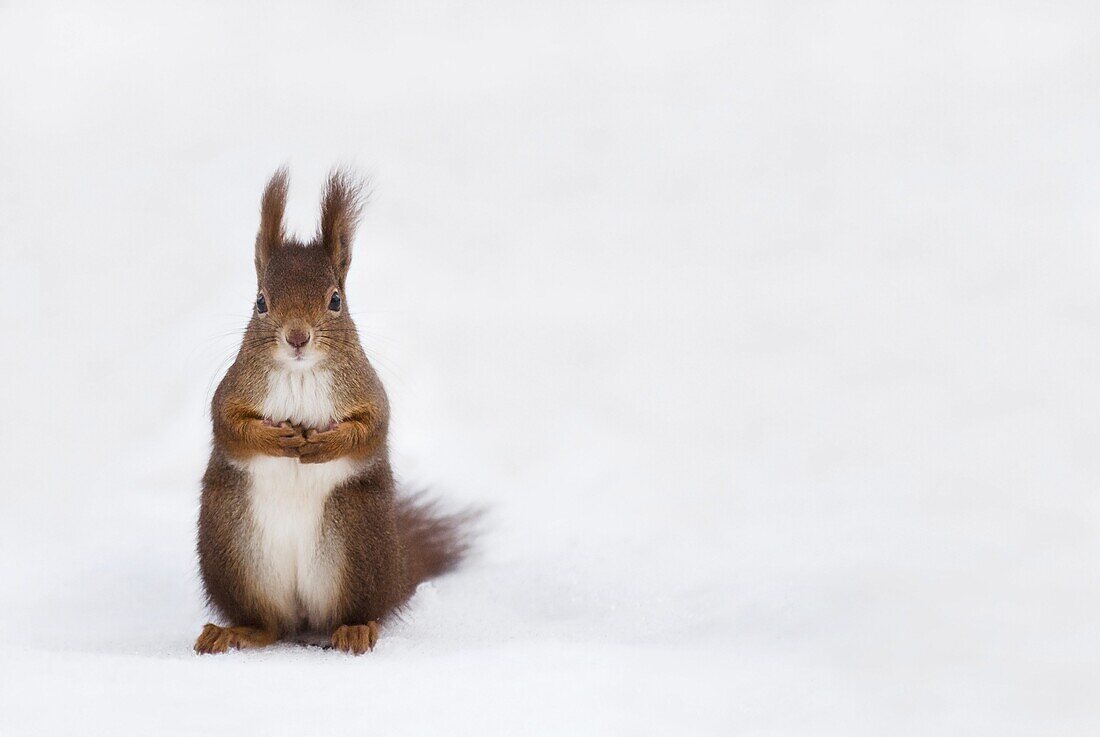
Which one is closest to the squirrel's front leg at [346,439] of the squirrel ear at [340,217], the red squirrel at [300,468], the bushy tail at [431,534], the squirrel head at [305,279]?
the red squirrel at [300,468]

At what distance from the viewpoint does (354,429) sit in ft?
9.05

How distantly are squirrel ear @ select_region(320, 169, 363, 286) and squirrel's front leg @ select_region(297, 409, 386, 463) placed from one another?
0.28m

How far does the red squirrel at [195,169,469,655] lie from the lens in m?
2.75

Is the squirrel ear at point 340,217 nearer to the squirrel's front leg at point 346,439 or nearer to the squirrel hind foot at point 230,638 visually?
the squirrel's front leg at point 346,439

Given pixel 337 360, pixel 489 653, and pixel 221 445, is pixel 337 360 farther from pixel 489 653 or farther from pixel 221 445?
pixel 489 653

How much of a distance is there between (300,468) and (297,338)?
24 cm

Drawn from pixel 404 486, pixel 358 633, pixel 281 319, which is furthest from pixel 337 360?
pixel 404 486

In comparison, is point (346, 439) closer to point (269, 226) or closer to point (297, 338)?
point (297, 338)

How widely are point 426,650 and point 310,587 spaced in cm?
24

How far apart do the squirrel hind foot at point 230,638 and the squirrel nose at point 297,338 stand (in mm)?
540

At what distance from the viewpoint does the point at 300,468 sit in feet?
9.13

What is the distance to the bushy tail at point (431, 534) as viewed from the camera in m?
3.41

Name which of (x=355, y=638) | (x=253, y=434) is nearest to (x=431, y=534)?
(x=355, y=638)

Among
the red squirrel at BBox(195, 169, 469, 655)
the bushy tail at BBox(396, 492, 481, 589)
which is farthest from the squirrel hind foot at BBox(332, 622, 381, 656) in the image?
the bushy tail at BBox(396, 492, 481, 589)
